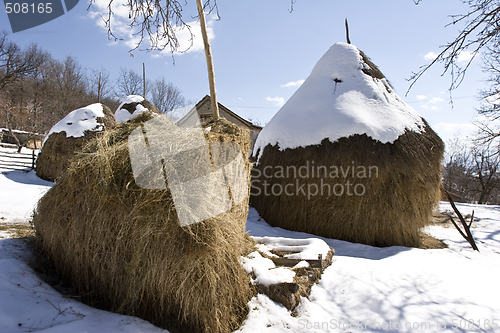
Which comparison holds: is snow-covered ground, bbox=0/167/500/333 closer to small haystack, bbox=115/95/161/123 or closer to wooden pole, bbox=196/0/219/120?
wooden pole, bbox=196/0/219/120

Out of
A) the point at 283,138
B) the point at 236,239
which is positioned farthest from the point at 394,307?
the point at 283,138

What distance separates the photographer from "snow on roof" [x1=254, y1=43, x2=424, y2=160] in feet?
18.9

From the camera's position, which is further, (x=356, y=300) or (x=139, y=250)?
(x=356, y=300)

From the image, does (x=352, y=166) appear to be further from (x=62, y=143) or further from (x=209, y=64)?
(x=62, y=143)

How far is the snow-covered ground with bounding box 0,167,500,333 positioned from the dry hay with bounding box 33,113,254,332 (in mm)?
199

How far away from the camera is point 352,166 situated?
18.0ft

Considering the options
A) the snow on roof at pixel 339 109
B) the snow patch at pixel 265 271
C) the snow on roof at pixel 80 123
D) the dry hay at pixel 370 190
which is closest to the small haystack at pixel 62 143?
the snow on roof at pixel 80 123

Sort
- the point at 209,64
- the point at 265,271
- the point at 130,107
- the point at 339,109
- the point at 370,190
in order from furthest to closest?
the point at 130,107 → the point at 339,109 → the point at 370,190 → the point at 209,64 → the point at 265,271

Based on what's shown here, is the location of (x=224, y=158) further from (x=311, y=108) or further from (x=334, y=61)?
(x=334, y=61)

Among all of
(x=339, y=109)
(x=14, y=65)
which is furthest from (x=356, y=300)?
(x=14, y=65)

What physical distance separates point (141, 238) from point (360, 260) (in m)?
3.64

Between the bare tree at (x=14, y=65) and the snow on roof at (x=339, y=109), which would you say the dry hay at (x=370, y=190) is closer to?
the snow on roof at (x=339, y=109)

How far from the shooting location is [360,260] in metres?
4.34

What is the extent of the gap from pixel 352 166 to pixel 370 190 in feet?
2.02
